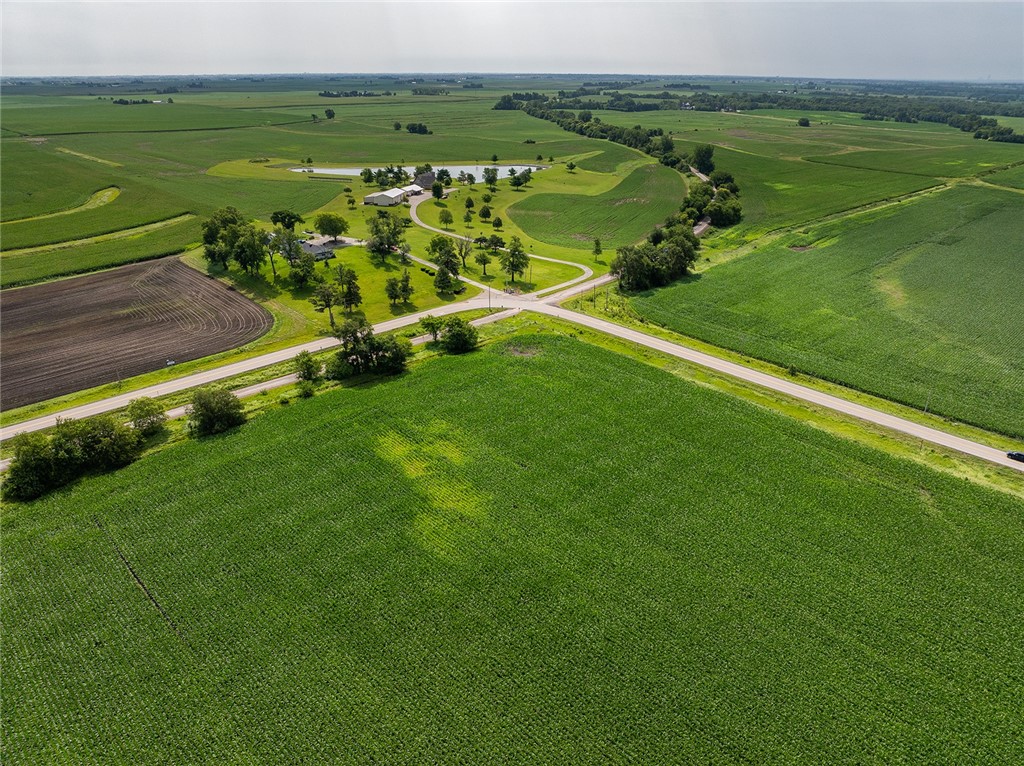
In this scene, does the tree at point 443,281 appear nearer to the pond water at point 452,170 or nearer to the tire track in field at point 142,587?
the tire track in field at point 142,587

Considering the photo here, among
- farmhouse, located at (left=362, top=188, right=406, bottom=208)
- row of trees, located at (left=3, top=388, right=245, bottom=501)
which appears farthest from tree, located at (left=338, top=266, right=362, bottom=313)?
farmhouse, located at (left=362, top=188, right=406, bottom=208)

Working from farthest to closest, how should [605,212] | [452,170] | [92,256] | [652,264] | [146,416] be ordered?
[452,170]
[605,212]
[92,256]
[652,264]
[146,416]

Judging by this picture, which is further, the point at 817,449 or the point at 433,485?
the point at 817,449

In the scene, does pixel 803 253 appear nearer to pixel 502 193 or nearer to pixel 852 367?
pixel 852 367

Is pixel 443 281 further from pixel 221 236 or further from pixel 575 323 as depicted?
pixel 221 236

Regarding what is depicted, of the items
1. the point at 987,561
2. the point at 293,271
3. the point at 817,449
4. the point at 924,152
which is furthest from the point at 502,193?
the point at 924,152

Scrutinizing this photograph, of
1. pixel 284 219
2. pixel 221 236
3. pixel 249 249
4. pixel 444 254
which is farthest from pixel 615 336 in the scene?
pixel 284 219
